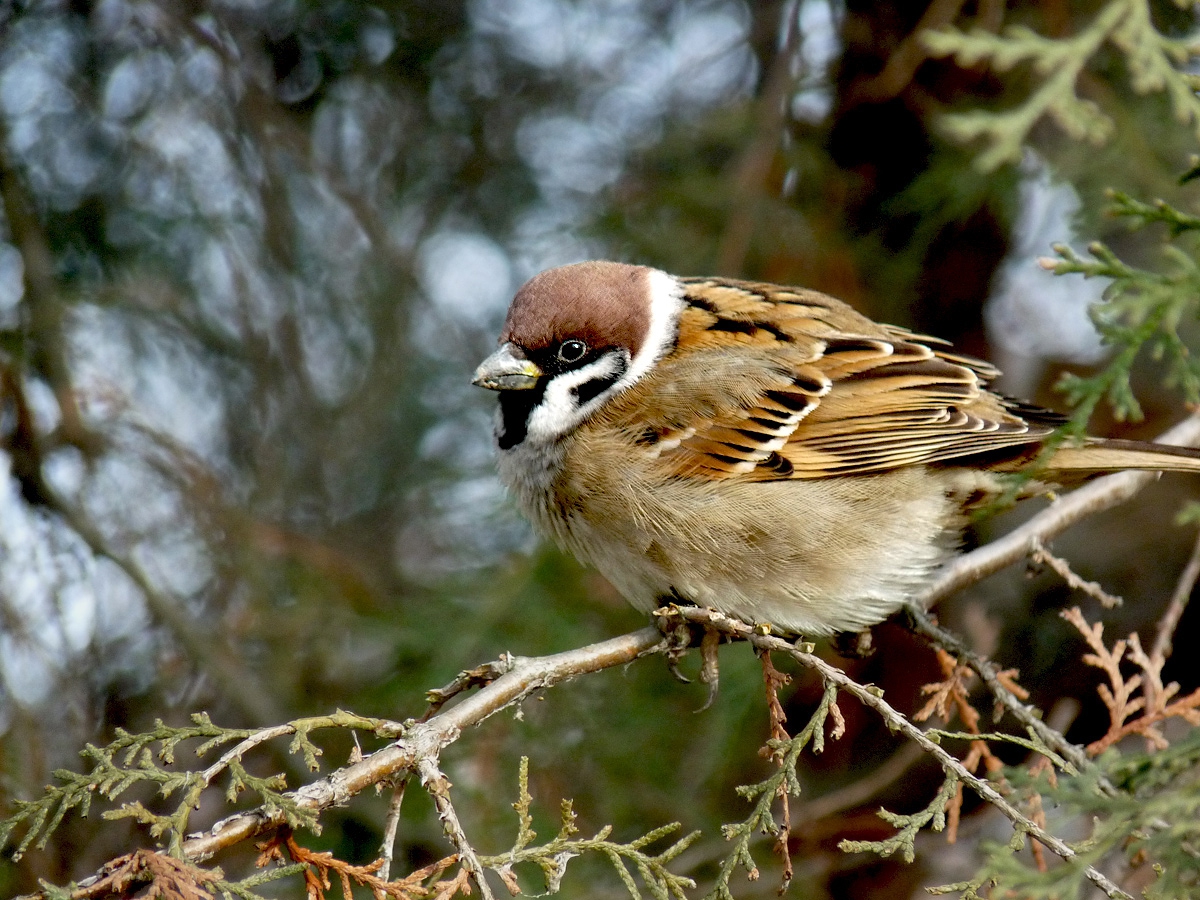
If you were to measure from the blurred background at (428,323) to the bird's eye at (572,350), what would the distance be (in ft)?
3.11

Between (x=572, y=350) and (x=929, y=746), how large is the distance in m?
1.61

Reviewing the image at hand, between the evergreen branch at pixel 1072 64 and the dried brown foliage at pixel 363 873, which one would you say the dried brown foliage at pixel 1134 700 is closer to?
the evergreen branch at pixel 1072 64

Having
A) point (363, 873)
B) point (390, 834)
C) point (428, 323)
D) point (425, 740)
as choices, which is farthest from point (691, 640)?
point (428, 323)

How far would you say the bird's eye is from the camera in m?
3.24

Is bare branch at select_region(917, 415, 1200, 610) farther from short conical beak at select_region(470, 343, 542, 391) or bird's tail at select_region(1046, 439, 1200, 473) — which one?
short conical beak at select_region(470, 343, 542, 391)

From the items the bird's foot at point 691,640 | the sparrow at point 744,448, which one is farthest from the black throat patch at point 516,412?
the bird's foot at point 691,640

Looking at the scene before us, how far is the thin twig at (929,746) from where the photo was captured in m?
1.88

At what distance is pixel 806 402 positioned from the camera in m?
3.25

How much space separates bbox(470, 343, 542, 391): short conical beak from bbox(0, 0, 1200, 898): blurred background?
37.0 inches

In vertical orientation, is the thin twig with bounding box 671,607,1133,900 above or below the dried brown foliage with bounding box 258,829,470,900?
above

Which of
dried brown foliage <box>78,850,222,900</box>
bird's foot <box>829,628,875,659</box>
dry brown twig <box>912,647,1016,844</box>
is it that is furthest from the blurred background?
dried brown foliage <box>78,850,222,900</box>

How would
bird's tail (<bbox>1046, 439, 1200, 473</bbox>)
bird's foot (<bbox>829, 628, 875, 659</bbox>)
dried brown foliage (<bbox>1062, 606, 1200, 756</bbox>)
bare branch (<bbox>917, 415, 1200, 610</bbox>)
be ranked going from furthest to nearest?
bird's foot (<bbox>829, 628, 875, 659</bbox>) → bare branch (<bbox>917, 415, 1200, 610</bbox>) → bird's tail (<bbox>1046, 439, 1200, 473</bbox>) → dried brown foliage (<bbox>1062, 606, 1200, 756</bbox>)

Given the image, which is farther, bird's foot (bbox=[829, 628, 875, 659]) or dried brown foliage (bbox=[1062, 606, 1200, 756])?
bird's foot (bbox=[829, 628, 875, 659])

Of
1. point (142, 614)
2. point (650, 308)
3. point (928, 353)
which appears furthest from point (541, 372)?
point (142, 614)
